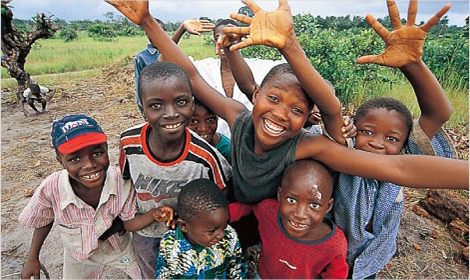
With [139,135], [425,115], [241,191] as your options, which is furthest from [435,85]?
[139,135]

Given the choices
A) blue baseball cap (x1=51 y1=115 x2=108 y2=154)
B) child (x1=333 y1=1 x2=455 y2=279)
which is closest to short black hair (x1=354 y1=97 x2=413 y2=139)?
child (x1=333 y1=1 x2=455 y2=279)

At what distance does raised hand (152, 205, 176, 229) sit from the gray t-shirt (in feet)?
1.31

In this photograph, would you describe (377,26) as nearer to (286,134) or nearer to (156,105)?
(286,134)

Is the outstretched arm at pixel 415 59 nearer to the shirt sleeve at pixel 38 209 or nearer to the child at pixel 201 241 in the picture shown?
the child at pixel 201 241

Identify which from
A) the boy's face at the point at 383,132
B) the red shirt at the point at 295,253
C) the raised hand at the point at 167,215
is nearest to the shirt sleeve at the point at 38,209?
the raised hand at the point at 167,215

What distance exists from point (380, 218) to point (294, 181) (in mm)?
498

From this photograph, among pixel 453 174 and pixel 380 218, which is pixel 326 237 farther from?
pixel 453 174

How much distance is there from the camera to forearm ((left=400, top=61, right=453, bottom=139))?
4.64ft

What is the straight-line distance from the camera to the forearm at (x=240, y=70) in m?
1.88

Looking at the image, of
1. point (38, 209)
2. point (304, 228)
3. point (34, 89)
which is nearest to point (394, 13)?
point (304, 228)

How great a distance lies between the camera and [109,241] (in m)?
1.95

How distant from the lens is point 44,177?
13.8 feet

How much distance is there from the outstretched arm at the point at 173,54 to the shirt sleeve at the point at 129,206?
0.68m

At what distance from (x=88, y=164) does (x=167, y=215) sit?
19.5 inches
